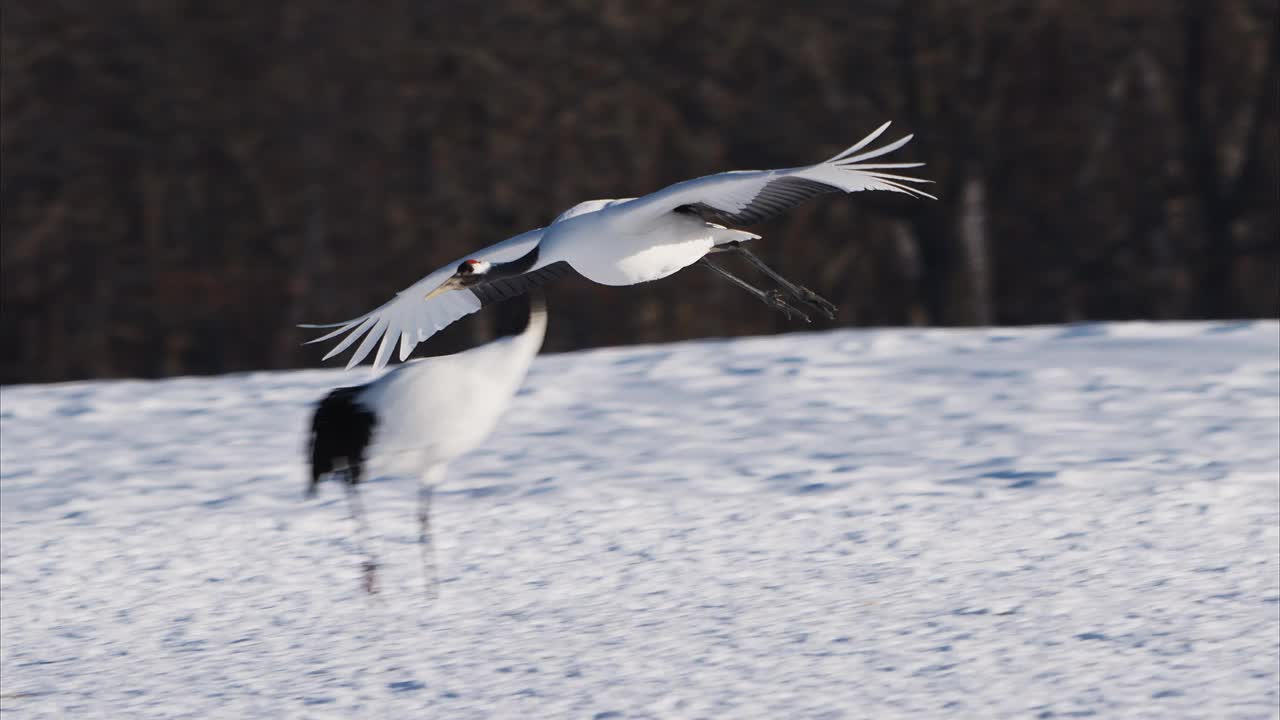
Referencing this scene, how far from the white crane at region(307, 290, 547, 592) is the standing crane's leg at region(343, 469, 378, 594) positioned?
0.40 feet

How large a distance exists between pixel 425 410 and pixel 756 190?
1632 mm

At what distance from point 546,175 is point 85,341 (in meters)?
3.70

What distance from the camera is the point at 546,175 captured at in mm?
14094

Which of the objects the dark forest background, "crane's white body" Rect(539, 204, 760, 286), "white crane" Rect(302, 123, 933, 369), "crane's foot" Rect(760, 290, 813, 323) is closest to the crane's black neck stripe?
"white crane" Rect(302, 123, 933, 369)

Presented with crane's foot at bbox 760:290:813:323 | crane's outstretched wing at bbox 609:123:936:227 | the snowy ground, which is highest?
crane's outstretched wing at bbox 609:123:936:227

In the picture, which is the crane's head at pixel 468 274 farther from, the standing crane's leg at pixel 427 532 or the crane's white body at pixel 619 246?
the standing crane's leg at pixel 427 532

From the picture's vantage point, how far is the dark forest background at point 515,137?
549 inches

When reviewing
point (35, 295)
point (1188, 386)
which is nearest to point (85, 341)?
point (35, 295)

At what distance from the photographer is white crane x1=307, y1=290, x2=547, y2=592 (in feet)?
18.3

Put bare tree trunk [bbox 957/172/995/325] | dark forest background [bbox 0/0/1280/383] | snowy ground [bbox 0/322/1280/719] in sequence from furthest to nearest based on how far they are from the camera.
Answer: bare tree trunk [bbox 957/172/995/325] < dark forest background [bbox 0/0/1280/383] < snowy ground [bbox 0/322/1280/719]

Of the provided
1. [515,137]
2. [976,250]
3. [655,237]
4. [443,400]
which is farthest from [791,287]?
[976,250]

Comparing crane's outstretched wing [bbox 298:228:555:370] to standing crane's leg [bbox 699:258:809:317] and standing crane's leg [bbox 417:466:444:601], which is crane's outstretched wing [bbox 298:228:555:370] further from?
standing crane's leg [bbox 417:466:444:601]

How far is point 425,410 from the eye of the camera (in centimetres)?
577

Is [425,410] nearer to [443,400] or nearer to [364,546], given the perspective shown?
[443,400]
